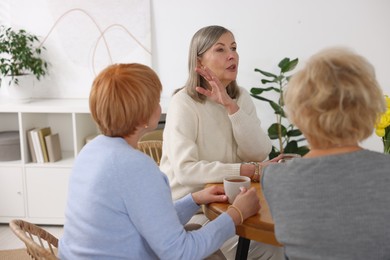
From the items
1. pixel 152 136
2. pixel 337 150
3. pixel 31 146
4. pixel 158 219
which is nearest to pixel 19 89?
pixel 31 146

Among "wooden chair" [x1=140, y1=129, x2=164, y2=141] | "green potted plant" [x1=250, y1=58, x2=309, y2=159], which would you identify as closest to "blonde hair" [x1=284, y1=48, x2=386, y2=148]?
"wooden chair" [x1=140, y1=129, x2=164, y2=141]

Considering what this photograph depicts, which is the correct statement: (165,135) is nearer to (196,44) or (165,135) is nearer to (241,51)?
(196,44)

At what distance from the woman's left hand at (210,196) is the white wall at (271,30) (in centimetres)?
183

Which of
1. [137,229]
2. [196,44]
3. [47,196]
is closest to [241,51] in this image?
[196,44]

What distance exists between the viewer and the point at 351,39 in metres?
3.11

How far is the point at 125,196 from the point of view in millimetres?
1159

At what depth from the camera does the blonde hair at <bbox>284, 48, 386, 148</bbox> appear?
3.20 ft

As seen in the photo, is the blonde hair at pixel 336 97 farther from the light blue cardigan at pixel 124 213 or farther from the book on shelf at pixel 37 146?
the book on shelf at pixel 37 146

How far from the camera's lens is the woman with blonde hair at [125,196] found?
116cm

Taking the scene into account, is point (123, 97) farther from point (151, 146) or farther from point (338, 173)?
point (151, 146)

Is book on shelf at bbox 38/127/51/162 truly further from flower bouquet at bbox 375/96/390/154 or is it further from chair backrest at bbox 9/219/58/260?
flower bouquet at bbox 375/96/390/154

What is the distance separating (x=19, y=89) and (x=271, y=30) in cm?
185

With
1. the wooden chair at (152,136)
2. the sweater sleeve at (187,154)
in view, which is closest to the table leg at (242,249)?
the sweater sleeve at (187,154)

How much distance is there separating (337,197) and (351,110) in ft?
0.62
